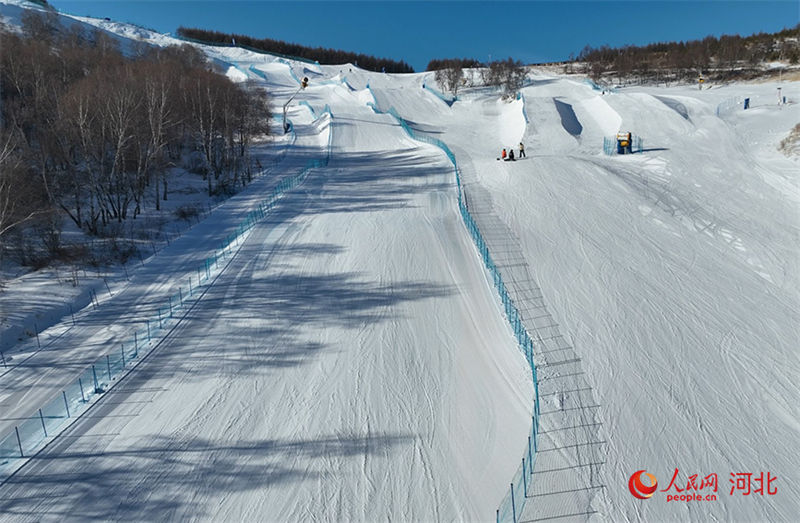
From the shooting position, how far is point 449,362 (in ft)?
41.4

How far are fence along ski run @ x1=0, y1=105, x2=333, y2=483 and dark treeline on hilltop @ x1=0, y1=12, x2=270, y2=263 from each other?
6.42m

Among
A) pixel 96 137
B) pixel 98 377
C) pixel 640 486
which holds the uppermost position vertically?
pixel 96 137

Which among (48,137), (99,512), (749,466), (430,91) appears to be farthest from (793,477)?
(430,91)

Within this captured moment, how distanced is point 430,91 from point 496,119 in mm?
13131

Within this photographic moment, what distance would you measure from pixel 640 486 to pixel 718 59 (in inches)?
3140

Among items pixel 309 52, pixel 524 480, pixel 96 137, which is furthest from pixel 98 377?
pixel 309 52

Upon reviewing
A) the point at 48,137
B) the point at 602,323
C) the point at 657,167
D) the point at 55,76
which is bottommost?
the point at 602,323

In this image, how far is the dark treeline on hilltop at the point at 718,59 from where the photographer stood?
65.6 metres

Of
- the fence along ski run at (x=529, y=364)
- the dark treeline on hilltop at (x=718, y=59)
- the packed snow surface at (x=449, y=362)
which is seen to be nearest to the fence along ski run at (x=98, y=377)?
the packed snow surface at (x=449, y=362)

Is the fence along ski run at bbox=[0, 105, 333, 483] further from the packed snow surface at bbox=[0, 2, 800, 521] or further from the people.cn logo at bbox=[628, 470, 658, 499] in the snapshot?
the people.cn logo at bbox=[628, 470, 658, 499]

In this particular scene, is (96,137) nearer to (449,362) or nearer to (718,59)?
(449,362)

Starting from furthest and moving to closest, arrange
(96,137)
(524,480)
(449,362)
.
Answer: (96,137), (449,362), (524,480)

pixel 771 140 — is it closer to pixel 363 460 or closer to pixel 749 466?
pixel 749 466

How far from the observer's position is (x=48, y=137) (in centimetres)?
2494
